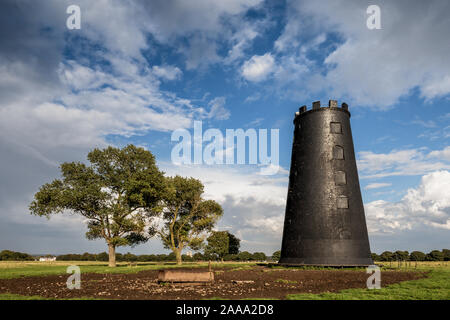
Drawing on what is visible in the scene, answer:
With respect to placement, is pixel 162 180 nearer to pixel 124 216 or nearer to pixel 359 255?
pixel 124 216

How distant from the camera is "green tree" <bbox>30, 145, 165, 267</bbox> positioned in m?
37.0

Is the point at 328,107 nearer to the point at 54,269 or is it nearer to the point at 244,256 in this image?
the point at 54,269

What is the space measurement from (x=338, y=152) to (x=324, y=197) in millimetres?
5250

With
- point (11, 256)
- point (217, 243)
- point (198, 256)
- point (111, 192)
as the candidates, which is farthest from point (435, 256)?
point (11, 256)

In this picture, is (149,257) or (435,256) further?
(149,257)

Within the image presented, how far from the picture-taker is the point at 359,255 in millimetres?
27281

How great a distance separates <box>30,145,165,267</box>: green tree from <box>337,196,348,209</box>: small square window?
2433cm

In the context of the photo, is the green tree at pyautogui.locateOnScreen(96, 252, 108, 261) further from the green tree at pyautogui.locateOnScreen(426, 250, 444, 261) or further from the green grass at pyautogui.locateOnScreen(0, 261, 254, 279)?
the green tree at pyautogui.locateOnScreen(426, 250, 444, 261)

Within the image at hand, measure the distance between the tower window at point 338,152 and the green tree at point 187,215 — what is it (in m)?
28.8

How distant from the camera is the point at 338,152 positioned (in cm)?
3030

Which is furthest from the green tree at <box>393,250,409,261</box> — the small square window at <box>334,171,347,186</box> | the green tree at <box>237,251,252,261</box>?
the small square window at <box>334,171,347,186</box>

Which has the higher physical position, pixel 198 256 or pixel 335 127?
pixel 335 127

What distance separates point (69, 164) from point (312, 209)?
3182 centimetres
